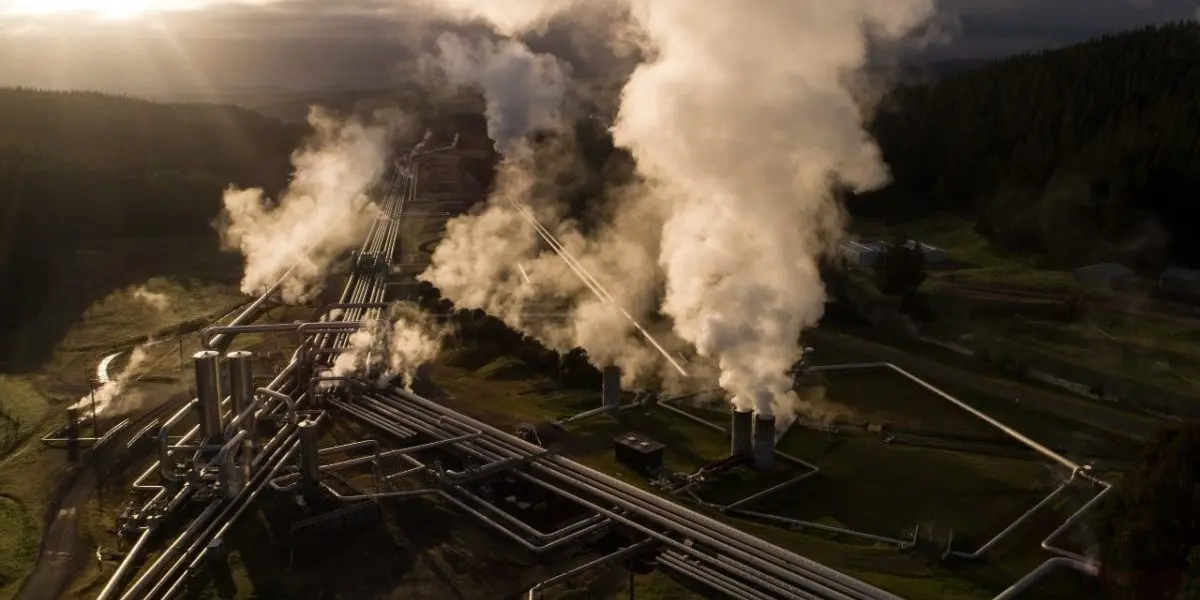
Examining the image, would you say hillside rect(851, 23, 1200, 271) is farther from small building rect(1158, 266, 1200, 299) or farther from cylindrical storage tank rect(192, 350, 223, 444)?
cylindrical storage tank rect(192, 350, 223, 444)

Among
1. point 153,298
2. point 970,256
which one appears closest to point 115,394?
point 153,298

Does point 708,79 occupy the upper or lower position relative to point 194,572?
upper

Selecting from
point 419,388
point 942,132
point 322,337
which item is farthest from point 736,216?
point 942,132

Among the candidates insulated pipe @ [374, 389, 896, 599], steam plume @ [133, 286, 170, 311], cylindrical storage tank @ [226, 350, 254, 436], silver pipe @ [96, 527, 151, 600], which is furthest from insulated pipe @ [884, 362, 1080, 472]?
steam plume @ [133, 286, 170, 311]

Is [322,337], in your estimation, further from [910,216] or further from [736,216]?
[910,216]

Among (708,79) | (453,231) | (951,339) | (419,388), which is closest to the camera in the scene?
(708,79)

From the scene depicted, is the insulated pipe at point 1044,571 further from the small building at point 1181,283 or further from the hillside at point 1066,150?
the hillside at point 1066,150
